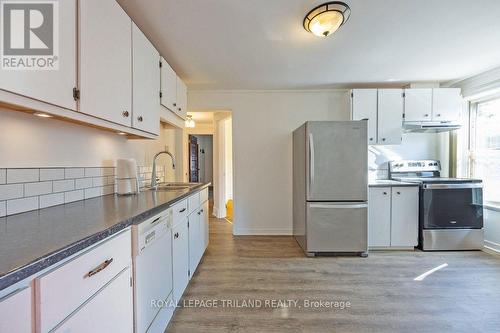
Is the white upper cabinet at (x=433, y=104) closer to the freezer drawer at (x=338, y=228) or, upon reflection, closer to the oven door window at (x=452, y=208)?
the oven door window at (x=452, y=208)

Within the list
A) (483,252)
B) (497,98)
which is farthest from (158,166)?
(497,98)

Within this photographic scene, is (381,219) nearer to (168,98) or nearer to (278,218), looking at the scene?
(278,218)

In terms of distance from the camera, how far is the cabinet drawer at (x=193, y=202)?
2.11 m

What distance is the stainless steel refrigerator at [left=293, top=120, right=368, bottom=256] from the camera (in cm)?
279

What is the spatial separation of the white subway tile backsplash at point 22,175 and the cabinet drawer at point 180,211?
772 millimetres

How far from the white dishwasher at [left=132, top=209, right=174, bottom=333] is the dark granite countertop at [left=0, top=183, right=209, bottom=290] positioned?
10cm

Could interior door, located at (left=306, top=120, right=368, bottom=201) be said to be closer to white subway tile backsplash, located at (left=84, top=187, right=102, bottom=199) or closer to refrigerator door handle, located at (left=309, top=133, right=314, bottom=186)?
refrigerator door handle, located at (left=309, top=133, right=314, bottom=186)

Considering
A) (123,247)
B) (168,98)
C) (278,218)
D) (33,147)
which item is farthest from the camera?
(278,218)

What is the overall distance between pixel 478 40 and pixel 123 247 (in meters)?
3.36

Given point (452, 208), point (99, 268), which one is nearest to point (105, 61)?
point (99, 268)

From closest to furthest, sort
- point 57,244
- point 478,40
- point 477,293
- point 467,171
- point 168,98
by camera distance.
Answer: point 57,244
point 477,293
point 478,40
point 168,98
point 467,171

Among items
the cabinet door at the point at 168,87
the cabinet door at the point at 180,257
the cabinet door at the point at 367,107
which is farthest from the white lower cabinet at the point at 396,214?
the cabinet door at the point at 168,87

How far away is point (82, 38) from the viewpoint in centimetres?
119

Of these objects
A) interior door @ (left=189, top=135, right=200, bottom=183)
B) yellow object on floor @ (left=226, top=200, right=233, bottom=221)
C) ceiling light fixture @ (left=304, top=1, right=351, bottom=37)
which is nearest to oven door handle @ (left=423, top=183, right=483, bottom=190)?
ceiling light fixture @ (left=304, top=1, right=351, bottom=37)
